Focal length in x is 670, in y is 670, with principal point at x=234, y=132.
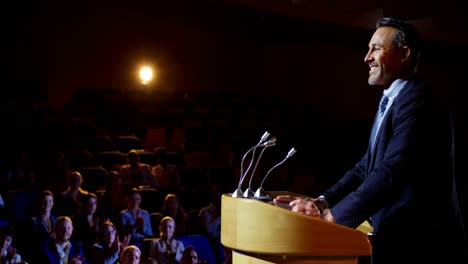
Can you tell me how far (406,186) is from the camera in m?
1.66

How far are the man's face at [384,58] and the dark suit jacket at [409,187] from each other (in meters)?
0.08

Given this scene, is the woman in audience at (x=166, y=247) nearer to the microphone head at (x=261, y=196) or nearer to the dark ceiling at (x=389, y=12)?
the dark ceiling at (x=389, y=12)

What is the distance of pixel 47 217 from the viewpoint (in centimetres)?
442

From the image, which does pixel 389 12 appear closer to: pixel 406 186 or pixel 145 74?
pixel 406 186

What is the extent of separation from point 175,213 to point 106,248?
2.98ft

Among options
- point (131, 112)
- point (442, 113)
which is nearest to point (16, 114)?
point (131, 112)

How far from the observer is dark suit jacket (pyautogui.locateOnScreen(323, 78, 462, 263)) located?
1.63 meters

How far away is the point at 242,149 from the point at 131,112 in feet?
4.93

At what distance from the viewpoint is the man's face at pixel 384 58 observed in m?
1.76

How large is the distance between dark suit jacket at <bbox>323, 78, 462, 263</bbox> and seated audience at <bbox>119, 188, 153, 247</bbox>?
3270 mm

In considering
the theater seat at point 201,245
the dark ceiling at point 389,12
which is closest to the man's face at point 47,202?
the theater seat at point 201,245

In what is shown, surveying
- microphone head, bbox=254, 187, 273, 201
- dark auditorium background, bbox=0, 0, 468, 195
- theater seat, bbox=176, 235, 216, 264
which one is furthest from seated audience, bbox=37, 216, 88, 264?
microphone head, bbox=254, 187, 273, 201

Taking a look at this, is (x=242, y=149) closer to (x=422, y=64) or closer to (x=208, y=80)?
(x=422, y=64)

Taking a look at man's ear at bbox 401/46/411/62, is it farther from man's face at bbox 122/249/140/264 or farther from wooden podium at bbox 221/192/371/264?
man's face at bbox 122/249/140/264
